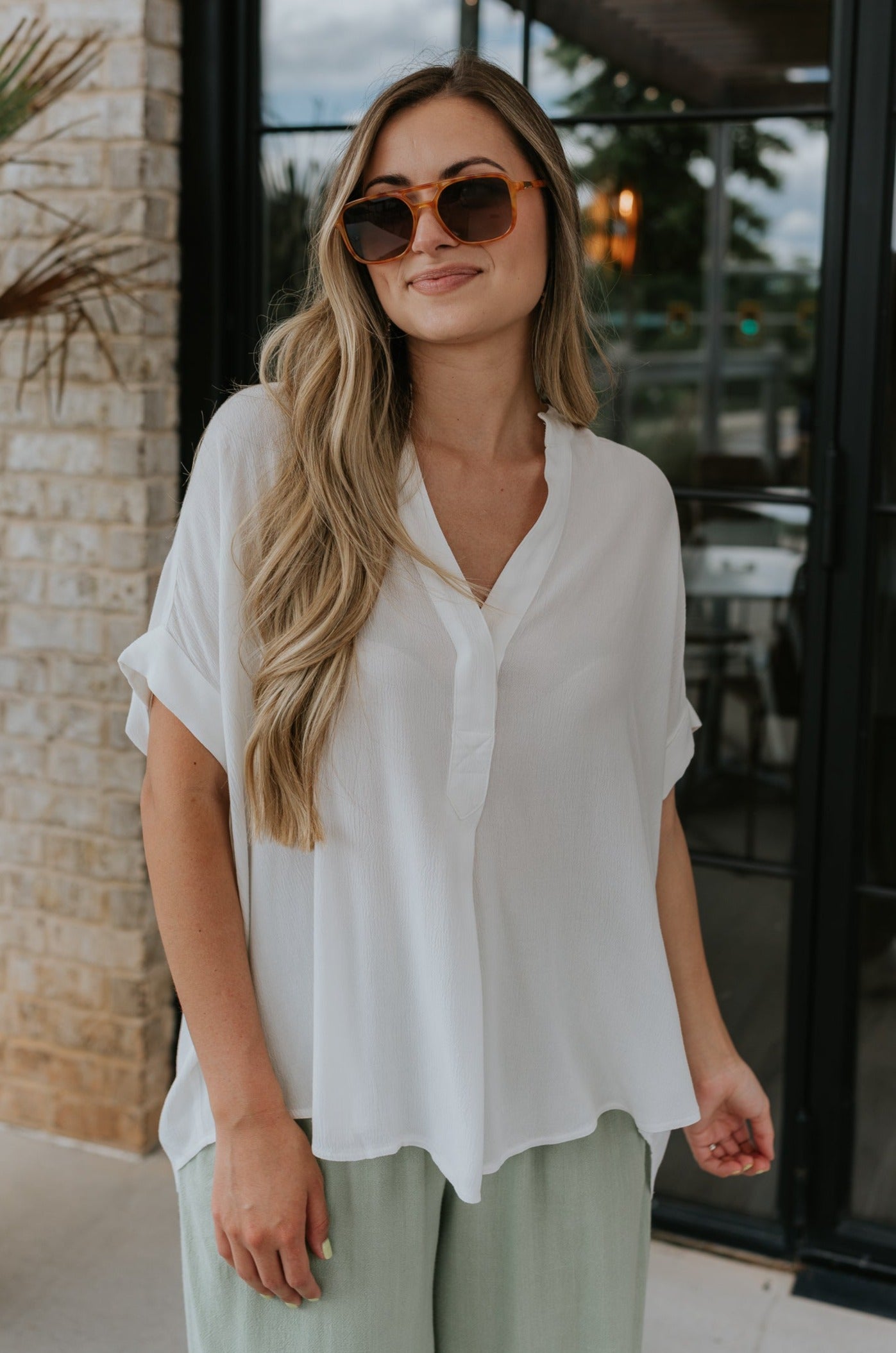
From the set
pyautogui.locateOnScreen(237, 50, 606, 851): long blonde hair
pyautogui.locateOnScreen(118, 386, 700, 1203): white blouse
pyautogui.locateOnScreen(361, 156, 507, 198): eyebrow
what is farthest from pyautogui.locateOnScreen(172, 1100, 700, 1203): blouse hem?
pyautogui.locateOnScreen(361, 156, 507, 198): eyebrow

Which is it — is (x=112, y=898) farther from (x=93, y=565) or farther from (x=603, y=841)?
(x=603, y=841)

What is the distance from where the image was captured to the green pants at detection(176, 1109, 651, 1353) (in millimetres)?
1178

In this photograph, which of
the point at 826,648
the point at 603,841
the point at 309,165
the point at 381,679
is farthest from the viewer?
the point at 309,165

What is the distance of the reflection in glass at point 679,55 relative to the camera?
235cm

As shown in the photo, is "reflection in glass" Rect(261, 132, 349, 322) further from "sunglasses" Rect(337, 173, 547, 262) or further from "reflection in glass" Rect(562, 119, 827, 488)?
"sunglasses" Rect(337, 173, 547, 262)

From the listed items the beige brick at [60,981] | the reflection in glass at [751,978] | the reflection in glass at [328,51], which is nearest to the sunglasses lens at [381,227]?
the reflection in glass at [328,51]

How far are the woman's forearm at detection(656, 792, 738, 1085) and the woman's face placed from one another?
21.9 inches

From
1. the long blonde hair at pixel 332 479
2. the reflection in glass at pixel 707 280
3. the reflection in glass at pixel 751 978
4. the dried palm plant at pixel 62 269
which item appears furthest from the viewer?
the reflection in glass at pixel 707 280

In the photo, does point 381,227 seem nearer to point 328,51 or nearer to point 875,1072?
point 328,51

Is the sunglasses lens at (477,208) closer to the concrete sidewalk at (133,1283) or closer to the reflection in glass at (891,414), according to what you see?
the reflection in glass at (891,414)

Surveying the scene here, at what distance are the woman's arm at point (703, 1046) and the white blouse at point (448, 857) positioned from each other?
0.43 feet

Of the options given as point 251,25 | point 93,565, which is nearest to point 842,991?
point 93,565

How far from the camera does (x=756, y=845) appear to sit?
257cm

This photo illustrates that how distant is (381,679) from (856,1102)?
1.80 metres
